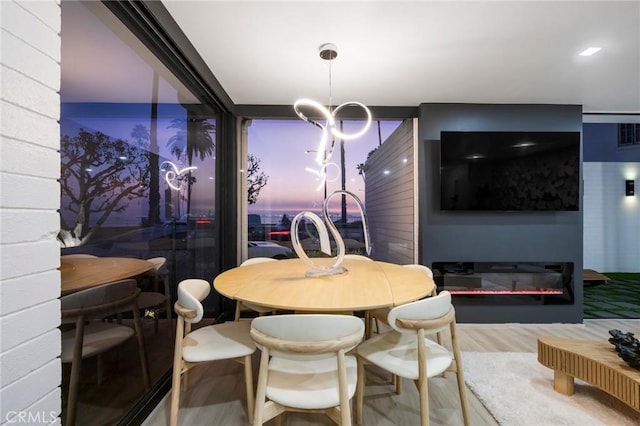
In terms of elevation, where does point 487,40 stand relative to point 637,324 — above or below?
above

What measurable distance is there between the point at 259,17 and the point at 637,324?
5.02 metres

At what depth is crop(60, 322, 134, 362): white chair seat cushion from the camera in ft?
4.17

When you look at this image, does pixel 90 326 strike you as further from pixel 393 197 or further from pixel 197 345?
pixel 393 197

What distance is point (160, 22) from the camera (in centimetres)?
178

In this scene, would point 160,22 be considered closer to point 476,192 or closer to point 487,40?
point 487,40

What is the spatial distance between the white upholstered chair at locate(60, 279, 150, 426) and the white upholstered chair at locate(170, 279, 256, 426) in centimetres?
32

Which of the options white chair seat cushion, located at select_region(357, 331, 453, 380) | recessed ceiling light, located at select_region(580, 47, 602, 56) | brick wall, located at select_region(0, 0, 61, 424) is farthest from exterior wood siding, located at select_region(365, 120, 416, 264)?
brick wall, located at select_region(0, 0, 61, 424)

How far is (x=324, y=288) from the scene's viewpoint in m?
1.65

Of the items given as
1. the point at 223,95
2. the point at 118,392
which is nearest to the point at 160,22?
the point at 223,95

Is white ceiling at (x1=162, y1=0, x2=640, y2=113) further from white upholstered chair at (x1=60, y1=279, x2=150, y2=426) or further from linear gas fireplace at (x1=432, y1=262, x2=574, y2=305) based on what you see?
linear gas fireplace at (x1=432, y1=262, x2=574, y2=305)

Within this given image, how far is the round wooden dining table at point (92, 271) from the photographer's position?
48.8 inches

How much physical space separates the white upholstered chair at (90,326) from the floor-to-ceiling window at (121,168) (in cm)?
5

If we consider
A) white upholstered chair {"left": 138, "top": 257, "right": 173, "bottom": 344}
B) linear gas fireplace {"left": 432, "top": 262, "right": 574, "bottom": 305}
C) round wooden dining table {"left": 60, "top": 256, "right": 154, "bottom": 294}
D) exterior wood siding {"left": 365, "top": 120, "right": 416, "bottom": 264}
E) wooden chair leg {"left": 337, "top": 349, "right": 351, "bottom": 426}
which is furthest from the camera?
exterior wood siding {"left": 365, "top": 120, "right": 416, "bottom": 264}

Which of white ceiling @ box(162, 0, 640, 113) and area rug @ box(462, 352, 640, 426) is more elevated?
white ceiling @ box(162, 0, 640, 113)
